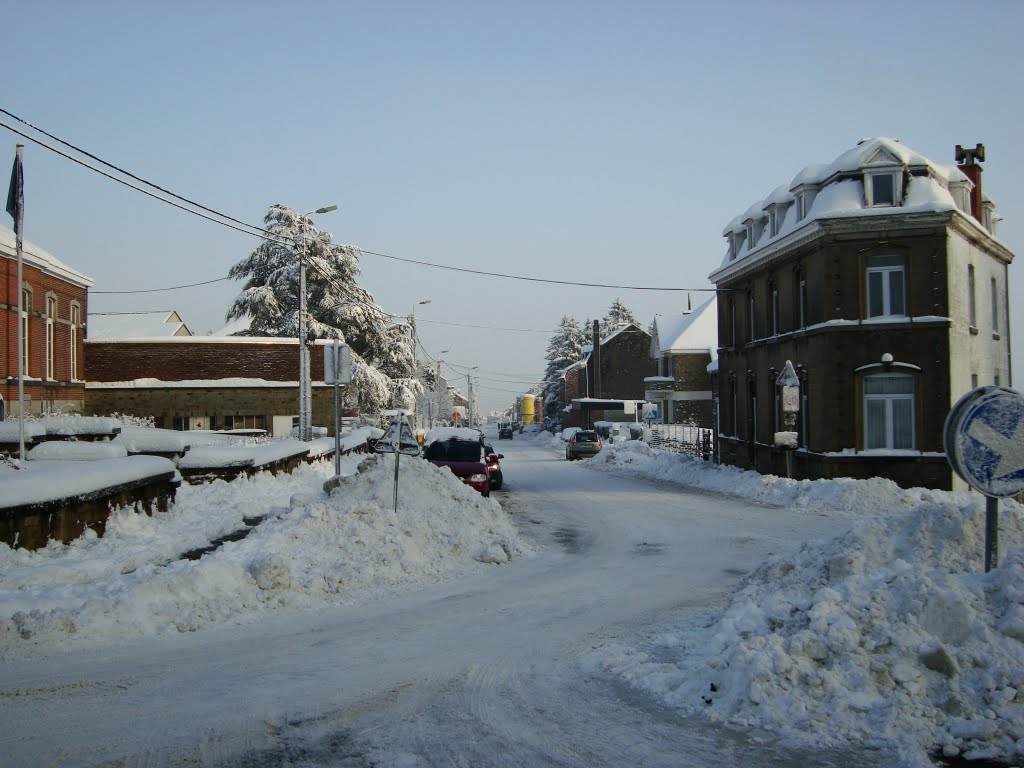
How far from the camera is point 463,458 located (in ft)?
77.3

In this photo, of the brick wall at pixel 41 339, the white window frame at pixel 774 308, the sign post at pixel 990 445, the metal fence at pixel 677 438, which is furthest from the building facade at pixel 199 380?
the sign post at pixel 990 445

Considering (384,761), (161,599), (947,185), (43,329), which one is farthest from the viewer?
(43,329)

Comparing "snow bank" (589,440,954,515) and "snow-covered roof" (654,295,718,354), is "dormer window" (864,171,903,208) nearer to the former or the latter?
"snow bank" (589,440,954,515)

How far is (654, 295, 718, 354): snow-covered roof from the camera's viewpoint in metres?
60.3

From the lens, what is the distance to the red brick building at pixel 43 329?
32.1 metres

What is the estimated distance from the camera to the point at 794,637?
6.28 meters

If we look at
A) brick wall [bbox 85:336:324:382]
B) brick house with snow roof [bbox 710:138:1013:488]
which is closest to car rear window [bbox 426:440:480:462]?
brick house with snow roof [bbox 710:138:1013:488]

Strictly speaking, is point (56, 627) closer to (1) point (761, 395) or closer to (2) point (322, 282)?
(1) point (761, 395)

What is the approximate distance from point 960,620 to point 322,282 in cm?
4965

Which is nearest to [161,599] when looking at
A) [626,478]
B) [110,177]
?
[110,177]

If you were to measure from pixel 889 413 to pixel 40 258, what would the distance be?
3153 centimetres

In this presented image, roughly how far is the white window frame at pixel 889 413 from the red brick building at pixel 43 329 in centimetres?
2926

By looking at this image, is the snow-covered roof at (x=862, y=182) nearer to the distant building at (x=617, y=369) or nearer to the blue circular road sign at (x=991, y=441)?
the blue circular road sign at (x=991, y=441)

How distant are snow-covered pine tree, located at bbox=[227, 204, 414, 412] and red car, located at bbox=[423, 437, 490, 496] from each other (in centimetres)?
2624
